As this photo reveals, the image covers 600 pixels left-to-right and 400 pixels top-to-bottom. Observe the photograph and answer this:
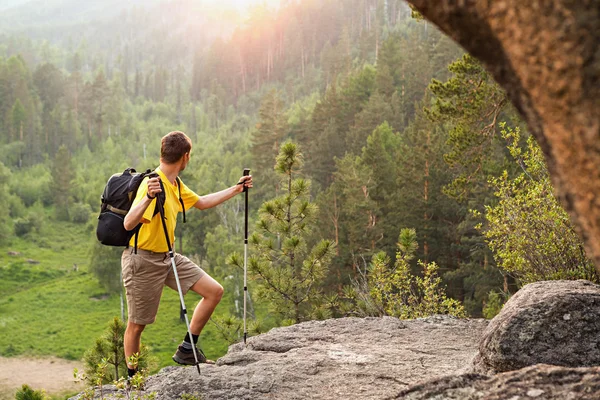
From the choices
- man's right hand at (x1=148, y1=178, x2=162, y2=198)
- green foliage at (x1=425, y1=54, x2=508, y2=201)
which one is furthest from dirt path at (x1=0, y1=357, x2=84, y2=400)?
man's right hand at (x1=148, y1=178, x2=162, y2=198)

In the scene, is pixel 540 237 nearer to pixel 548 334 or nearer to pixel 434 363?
pixel 434 363

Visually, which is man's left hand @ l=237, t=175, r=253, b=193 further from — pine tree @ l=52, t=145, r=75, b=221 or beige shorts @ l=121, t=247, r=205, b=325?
pine tree @ l=52, t=145, r=75, b=221

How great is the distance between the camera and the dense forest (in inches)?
483

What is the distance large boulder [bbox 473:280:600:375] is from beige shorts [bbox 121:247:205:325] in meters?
2.72

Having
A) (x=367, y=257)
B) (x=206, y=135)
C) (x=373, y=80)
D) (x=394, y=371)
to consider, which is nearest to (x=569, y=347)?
(x=394, y=371)

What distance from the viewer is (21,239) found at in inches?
2653

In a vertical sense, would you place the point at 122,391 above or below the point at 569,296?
below

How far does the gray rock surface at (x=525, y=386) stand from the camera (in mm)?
2908

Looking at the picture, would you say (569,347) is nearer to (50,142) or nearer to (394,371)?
(394,371)

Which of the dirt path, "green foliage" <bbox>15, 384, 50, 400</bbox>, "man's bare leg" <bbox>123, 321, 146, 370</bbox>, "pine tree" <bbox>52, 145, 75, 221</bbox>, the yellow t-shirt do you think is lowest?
the dirt path

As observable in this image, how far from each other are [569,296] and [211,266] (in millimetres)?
41561

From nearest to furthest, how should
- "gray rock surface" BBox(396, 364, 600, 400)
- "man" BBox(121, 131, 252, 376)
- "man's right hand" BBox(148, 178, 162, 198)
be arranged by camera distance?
"gray rock surface" BBox(396, 364, 600, 400), "man's right hand" BBox(148, 178, 162, 198), "man" BBox(121, 131, 252, 376)

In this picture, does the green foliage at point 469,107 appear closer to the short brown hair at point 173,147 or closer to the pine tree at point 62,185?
the short brown hair at point 173,147

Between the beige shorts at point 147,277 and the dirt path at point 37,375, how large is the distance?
2780 centimetres
